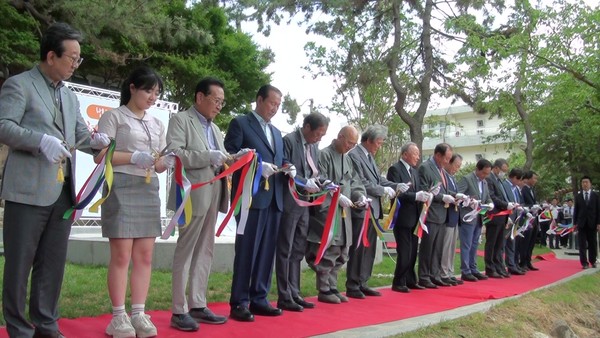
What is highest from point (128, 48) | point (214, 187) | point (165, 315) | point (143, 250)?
point (128, 48)

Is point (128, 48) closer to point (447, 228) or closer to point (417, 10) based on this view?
point (417, 10)

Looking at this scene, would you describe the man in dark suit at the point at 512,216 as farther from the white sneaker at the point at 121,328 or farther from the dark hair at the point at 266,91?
the white sneaker at the point at 121,328

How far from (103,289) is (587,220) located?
855 centimetres

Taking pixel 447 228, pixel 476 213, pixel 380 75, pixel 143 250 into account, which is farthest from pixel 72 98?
pixel 380 75

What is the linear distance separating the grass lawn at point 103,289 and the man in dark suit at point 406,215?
629 mm

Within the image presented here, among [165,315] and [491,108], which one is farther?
[491,108]

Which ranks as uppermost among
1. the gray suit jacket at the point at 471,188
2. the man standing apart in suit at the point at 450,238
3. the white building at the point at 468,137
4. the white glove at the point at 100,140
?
the white building at the point at 468,137

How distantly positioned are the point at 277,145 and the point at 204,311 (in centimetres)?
143

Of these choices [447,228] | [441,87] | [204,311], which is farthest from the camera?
[441,87]

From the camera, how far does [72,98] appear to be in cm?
337

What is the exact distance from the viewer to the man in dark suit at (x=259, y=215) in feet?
14.2

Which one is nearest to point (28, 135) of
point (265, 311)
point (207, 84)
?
point (207, 84)

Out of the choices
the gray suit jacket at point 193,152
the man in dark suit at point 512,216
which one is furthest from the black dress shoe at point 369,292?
the man in dark suit at point 512,216

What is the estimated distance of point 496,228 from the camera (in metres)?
A: 8.41
